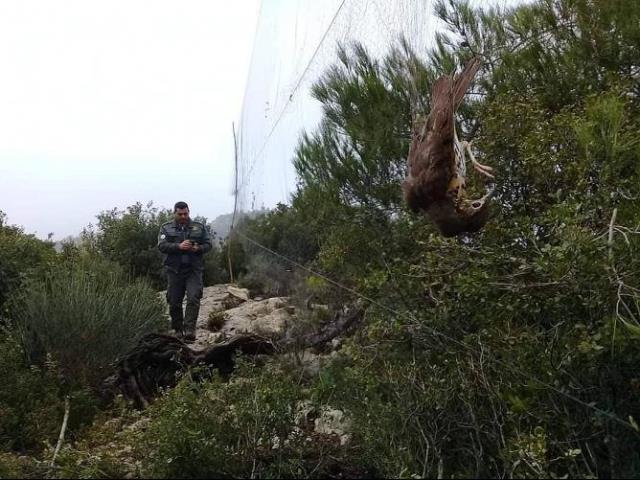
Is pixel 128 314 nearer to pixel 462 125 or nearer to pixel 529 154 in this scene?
pixel 462 125

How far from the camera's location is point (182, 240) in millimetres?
7238

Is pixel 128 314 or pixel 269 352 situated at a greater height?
pixel 128 314

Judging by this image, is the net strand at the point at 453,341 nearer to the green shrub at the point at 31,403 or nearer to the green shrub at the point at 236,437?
the green shrub at the point at 236,437

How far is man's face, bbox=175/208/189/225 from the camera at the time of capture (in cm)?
718

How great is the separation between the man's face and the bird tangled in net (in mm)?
5021

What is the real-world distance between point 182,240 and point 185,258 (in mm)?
214

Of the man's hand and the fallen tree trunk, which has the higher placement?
the man's hand

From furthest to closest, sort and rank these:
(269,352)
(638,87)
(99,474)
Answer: (269,352) → (638,87) → (99,474)

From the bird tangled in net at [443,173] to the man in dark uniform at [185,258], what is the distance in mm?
4977

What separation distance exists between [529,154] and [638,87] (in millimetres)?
1227

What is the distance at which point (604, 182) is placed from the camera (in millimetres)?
3307

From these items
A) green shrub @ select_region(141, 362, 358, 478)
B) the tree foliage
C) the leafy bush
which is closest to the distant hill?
the leafy bush

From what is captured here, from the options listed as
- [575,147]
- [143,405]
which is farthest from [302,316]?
[575,147]

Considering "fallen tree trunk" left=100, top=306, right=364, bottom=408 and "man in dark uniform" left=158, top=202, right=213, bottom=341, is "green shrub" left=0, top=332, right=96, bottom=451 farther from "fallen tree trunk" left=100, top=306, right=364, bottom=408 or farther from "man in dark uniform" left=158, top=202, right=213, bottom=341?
"man in dark uniform" left=158, top=202, right=213, bottom=341
